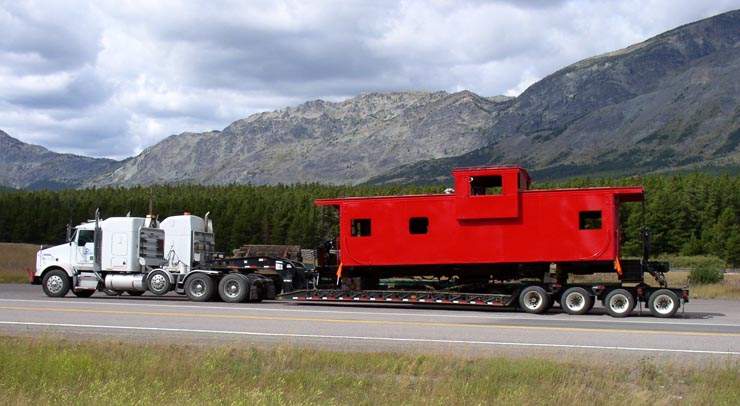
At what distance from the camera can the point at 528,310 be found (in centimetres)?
2402

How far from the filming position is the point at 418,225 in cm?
2609

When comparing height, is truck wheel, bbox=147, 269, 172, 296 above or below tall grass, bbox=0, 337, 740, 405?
above

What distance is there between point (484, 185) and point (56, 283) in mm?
16722

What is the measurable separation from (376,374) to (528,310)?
42.5 ft

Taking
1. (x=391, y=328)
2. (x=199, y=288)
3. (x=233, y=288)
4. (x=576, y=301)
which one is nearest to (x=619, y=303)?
(x=576, y=301)

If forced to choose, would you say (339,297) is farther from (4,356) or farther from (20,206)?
(20,206)

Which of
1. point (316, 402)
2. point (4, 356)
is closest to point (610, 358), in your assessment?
point (316, 402)

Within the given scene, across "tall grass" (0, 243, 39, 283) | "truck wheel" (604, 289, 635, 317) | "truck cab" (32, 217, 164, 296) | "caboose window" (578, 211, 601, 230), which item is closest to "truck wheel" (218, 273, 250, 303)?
"truck cab" (32, 217, 164, 296)

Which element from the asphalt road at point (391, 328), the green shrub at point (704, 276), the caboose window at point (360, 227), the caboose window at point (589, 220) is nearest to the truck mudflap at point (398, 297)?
the asphalt road at point (391, 328)

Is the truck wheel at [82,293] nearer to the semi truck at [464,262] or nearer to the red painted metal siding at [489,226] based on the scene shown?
the semi truck at [464,262]

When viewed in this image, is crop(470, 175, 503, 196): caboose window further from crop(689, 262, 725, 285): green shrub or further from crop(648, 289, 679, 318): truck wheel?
crop(689, 262, 725, 285): green shrub

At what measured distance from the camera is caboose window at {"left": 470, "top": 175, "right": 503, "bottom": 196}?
25.2m

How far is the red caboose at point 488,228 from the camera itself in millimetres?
24422

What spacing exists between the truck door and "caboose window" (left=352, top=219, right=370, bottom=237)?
10.6 m
